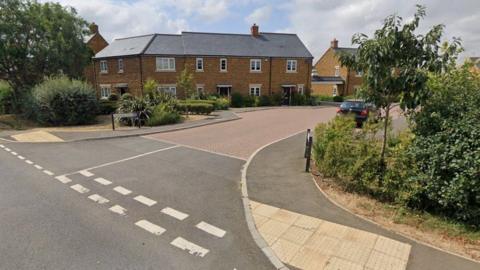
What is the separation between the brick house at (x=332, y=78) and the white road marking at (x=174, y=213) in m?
37.1

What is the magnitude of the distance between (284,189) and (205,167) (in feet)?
9.44

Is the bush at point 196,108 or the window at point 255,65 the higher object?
the window at point 255,65

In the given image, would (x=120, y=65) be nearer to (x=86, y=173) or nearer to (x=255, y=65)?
(x=255, y=65)

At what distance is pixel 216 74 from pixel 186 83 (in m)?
5.94

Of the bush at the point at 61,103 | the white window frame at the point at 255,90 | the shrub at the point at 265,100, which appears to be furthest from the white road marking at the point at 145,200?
the white window frame at the point at 255,90

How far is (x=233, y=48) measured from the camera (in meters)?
31.9

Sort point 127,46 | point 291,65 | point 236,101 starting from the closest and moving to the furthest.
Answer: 1. point 236,101
2. point 127,46
3. point 291,65

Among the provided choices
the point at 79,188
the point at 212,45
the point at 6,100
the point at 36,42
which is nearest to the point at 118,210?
the point at 79,188

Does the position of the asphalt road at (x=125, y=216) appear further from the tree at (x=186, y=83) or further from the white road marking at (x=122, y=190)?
the tree at (x=186, y=83)

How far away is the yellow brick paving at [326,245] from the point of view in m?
3.86

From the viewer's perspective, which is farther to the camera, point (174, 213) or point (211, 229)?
point (174, 213)

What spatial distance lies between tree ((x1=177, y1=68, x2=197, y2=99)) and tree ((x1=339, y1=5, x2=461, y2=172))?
69.6 ft

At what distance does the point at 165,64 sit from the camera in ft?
95.5

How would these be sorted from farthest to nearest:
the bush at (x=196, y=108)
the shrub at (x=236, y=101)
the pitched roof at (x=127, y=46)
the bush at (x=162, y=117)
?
1. the shrub at (x=236, y=101)
2. the pitched roof at (x=127, y=46)
3. the bush at (x=196, y=108)
4. the bush at (x=162, y=117)
